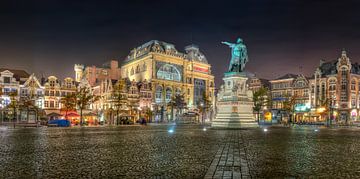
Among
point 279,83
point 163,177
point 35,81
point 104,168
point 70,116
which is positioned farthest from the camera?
point 279,83

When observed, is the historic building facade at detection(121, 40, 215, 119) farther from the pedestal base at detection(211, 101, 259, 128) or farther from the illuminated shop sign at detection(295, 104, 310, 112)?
the pedestal base at detection(211, 101, 259, 128)

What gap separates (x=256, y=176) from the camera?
773cm

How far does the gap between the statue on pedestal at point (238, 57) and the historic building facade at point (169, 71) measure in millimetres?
61395

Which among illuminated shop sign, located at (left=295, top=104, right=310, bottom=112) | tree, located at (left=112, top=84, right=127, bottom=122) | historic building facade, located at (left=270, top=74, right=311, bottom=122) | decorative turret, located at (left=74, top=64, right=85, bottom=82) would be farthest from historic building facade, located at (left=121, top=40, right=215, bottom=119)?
illuminated shop sign, located at (left=295, top=104, right=310, bottom=112)

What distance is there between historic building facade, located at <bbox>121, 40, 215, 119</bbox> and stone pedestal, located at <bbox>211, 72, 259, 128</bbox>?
61.5 meters

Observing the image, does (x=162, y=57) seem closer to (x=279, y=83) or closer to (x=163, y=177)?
(x=279, y=83)

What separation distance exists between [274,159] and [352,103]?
291ft

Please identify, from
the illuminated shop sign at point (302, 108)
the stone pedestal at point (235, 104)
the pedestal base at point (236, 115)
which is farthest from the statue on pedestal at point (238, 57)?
the illuminated shop sign at point (302, 108)

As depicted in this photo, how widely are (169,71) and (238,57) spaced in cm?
7484

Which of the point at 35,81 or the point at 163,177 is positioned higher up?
the point at 35,81

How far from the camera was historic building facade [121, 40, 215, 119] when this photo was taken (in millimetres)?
103625

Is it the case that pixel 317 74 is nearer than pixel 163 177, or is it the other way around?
pixel 163 177

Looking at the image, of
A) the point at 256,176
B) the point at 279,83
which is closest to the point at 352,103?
the point at 279,83

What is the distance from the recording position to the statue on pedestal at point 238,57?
119 feet
